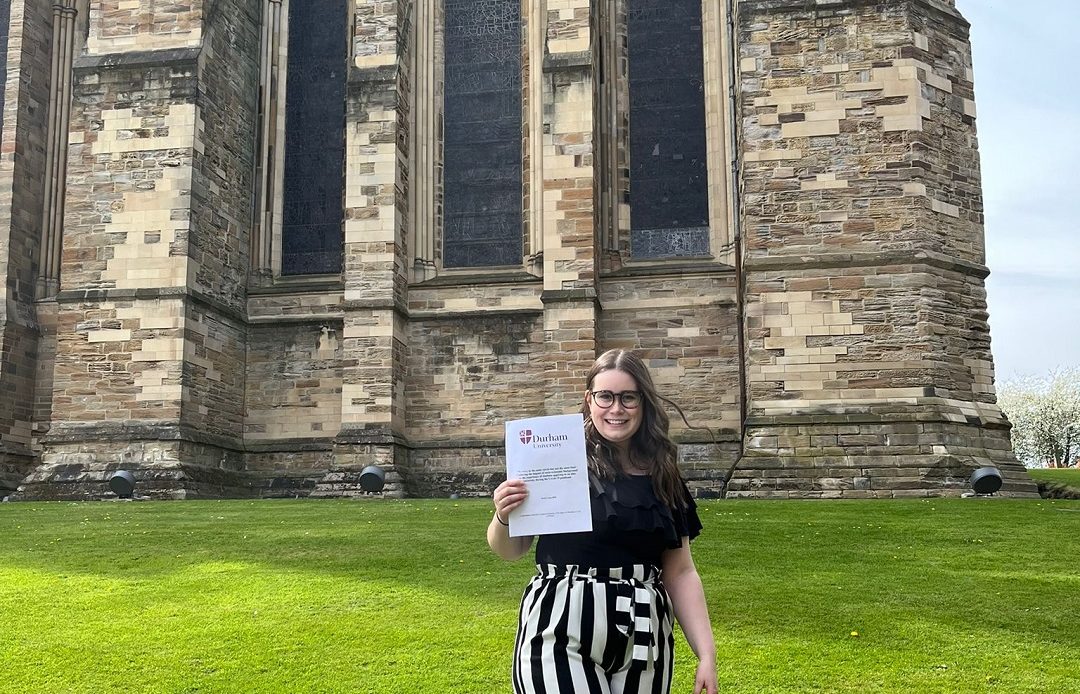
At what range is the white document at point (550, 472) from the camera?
9.16 feet

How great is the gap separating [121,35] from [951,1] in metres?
13.7

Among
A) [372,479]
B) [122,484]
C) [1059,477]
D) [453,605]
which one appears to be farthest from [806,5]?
[122,484]

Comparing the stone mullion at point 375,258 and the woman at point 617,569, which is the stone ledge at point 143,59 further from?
the woman at point 617,569

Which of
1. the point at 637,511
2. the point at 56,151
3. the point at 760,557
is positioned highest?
the point at 56,151

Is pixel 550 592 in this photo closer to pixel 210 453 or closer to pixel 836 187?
pixel 836 187

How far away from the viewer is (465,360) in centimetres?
1870

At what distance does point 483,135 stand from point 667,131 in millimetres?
3454

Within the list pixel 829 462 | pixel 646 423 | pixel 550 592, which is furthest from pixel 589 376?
pixel 829 462

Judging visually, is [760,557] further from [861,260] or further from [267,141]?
[267,141]

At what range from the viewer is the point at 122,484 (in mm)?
16078

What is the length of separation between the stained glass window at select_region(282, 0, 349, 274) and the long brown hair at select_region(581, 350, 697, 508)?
17696mm

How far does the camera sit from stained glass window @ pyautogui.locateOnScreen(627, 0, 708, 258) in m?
19.3

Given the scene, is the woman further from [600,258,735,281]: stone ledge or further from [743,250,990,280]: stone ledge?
[600,258,735,281]: stone ledge

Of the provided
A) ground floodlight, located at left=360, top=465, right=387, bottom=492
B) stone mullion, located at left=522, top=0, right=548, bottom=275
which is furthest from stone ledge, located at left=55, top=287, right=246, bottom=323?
stone mullion, located at left=522, top=0, right=548, bottom=275
